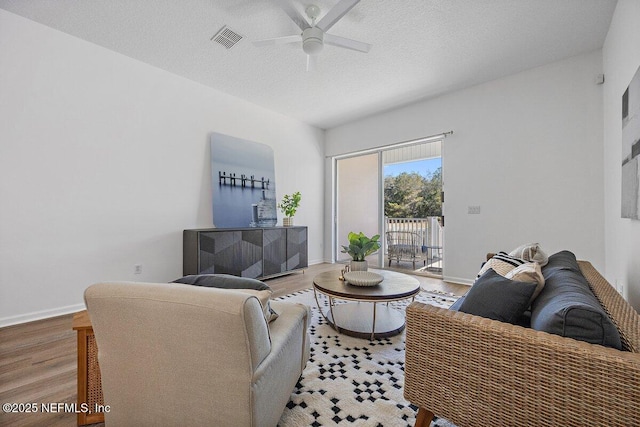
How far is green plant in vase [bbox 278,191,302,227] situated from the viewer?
4637mm

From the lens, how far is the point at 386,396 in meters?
1.47

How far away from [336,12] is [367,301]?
225cm

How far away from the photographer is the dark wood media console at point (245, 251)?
3357 mm

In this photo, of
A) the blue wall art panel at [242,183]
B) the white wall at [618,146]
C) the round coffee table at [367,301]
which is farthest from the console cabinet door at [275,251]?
the white wall at [618,146]

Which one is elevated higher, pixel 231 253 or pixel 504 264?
pixel 504 264

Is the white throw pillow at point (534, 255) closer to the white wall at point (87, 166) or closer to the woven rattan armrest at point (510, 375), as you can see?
the woven rattan armrest at point (510, 375)

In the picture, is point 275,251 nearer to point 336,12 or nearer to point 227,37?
point 227,37

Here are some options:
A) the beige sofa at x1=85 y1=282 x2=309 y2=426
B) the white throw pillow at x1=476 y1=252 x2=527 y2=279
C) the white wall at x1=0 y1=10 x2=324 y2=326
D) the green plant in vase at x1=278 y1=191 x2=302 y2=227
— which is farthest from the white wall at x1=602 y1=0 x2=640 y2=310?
the white wall at x1=0 y1=10 x2=324 y2=326

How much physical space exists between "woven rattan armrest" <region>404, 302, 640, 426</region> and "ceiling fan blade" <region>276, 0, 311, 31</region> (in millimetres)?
2440

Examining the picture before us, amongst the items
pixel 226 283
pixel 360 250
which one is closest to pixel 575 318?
pixel 226 283

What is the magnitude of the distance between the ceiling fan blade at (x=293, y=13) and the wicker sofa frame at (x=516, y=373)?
7.99 ft

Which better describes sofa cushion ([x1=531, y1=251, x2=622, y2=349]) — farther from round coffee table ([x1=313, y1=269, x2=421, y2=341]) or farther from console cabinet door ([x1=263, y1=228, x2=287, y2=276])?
console cabinet door ([x1=263, y1=228, x2=287, y2=276])

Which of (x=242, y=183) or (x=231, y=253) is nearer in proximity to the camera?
(x=231, y=253)

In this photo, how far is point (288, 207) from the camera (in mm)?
4684
